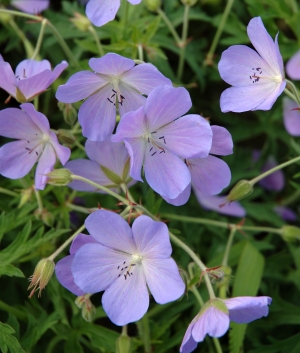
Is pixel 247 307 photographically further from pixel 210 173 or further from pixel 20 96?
pixel 20 96

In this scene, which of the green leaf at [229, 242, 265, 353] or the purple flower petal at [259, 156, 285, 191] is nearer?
the green leaf at [229, 242, 265, 353]

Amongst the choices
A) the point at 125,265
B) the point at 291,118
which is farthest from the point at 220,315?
the point at 291,118

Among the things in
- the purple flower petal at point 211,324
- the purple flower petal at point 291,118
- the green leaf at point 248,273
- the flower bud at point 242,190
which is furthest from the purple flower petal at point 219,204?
the purple flower petal at point 211,324

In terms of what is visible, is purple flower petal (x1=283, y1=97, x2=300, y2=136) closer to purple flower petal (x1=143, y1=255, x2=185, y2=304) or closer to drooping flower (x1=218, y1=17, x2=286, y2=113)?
drooping flower (x1=218, y1=17, x2=286, y2=113)

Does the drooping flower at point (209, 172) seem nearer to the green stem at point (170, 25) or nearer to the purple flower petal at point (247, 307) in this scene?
the purple flower petal at point (247, 307)

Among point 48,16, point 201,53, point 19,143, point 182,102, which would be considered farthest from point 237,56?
point 48,16

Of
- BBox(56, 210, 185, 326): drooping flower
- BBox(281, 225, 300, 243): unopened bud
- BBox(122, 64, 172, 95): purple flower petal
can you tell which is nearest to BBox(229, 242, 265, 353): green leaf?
BBox(281, 225, 300, 243): unopened bud

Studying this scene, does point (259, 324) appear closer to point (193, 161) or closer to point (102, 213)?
point (193, 161)
